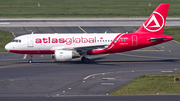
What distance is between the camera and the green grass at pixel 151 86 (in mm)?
27486

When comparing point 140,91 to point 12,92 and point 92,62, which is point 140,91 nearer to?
point 12,92

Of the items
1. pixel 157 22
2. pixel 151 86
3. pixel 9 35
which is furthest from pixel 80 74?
pixel 9 35

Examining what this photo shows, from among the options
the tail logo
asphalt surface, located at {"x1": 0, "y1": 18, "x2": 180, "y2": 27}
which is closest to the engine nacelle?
the tail logo

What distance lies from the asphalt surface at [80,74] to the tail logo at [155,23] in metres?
5.25

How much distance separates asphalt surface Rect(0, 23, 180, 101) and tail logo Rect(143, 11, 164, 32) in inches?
207

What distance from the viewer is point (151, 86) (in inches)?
1158

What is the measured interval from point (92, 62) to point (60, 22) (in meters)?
41.4

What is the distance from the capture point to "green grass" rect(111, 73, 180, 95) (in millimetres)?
27486

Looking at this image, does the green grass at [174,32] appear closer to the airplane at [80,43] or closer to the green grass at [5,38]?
the airplane at [80,43]

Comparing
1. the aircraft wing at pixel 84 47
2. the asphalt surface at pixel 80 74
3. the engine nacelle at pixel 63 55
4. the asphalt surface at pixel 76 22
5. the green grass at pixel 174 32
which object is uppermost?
the asphalt surface at pixel 76 22

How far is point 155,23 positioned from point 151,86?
17411 millimetres

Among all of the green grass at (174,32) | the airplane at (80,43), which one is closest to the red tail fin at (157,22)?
the airplane at (80,43)

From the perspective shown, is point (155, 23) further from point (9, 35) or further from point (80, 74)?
point (9, 35)
